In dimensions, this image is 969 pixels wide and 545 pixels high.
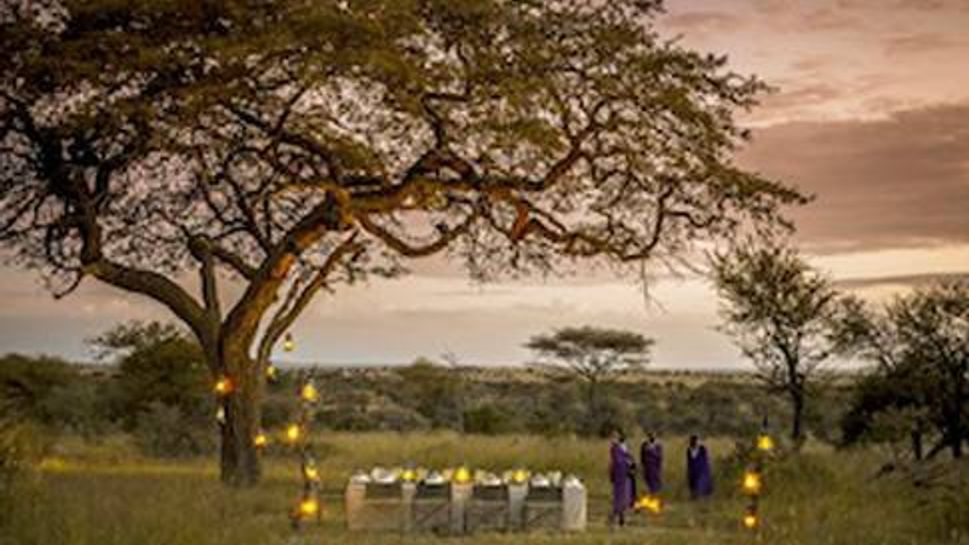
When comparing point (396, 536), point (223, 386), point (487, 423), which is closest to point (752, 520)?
point (396, 536)

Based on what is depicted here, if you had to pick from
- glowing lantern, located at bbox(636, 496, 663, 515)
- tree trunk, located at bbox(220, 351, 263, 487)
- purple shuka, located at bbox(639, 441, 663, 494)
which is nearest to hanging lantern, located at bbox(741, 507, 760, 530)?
glowing lantern, located at bbox(636, 496, 663, 515)

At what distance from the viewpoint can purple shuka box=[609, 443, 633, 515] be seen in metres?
17.0

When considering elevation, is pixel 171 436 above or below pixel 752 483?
above

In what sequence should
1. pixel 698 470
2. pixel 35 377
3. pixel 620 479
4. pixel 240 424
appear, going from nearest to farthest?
pixel 620 479 → pixel 698 470 → pixel 240 424 → pixel 35 377

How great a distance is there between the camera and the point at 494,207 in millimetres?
21734

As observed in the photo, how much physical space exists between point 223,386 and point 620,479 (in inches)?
263

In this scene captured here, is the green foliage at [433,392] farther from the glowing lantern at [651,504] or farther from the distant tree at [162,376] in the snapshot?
the glowing lantern at [651,504]

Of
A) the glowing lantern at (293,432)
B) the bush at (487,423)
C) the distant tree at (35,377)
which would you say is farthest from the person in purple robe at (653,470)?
the distant tree at (35,377)

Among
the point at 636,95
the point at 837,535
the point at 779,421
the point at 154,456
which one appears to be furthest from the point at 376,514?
the point at 779,421

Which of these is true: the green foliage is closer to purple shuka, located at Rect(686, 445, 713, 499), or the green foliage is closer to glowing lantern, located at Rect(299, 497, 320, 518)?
purple shuka, located at Rect(686, 445, 713, 499)

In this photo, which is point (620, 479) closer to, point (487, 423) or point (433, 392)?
point (487, 423)

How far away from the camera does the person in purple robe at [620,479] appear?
667 inches

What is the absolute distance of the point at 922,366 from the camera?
26641 mm

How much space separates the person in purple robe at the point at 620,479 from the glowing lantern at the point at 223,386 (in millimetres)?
6268
